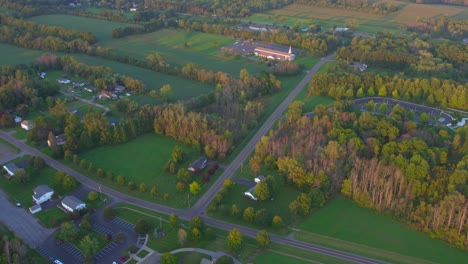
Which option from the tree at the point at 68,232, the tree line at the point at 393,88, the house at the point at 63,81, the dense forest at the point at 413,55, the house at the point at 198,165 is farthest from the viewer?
the dense forest at the point at 413,55

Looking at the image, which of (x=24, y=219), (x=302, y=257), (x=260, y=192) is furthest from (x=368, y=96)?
(x=24, y=219)

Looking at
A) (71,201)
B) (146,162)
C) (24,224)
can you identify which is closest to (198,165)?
(146,162)

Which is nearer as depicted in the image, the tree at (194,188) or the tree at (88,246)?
the tree at (88,246)

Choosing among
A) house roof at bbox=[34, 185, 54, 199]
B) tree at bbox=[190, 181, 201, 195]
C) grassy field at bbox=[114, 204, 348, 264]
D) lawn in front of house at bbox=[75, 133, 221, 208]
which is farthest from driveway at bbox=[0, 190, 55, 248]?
tree at bbox=[190, 181, 201, 195]

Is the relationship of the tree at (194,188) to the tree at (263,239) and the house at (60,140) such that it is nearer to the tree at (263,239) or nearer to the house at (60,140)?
the tree at (263,239)

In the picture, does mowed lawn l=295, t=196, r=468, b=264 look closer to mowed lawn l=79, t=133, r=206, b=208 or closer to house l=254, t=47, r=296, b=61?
mowed lawn l=79, t=133, r=206, b=208

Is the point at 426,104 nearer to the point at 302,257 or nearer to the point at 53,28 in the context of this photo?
the point at 302,257

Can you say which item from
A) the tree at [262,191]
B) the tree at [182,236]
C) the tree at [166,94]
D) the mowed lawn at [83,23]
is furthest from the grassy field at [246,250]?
the mowed lawn at [83,23]
